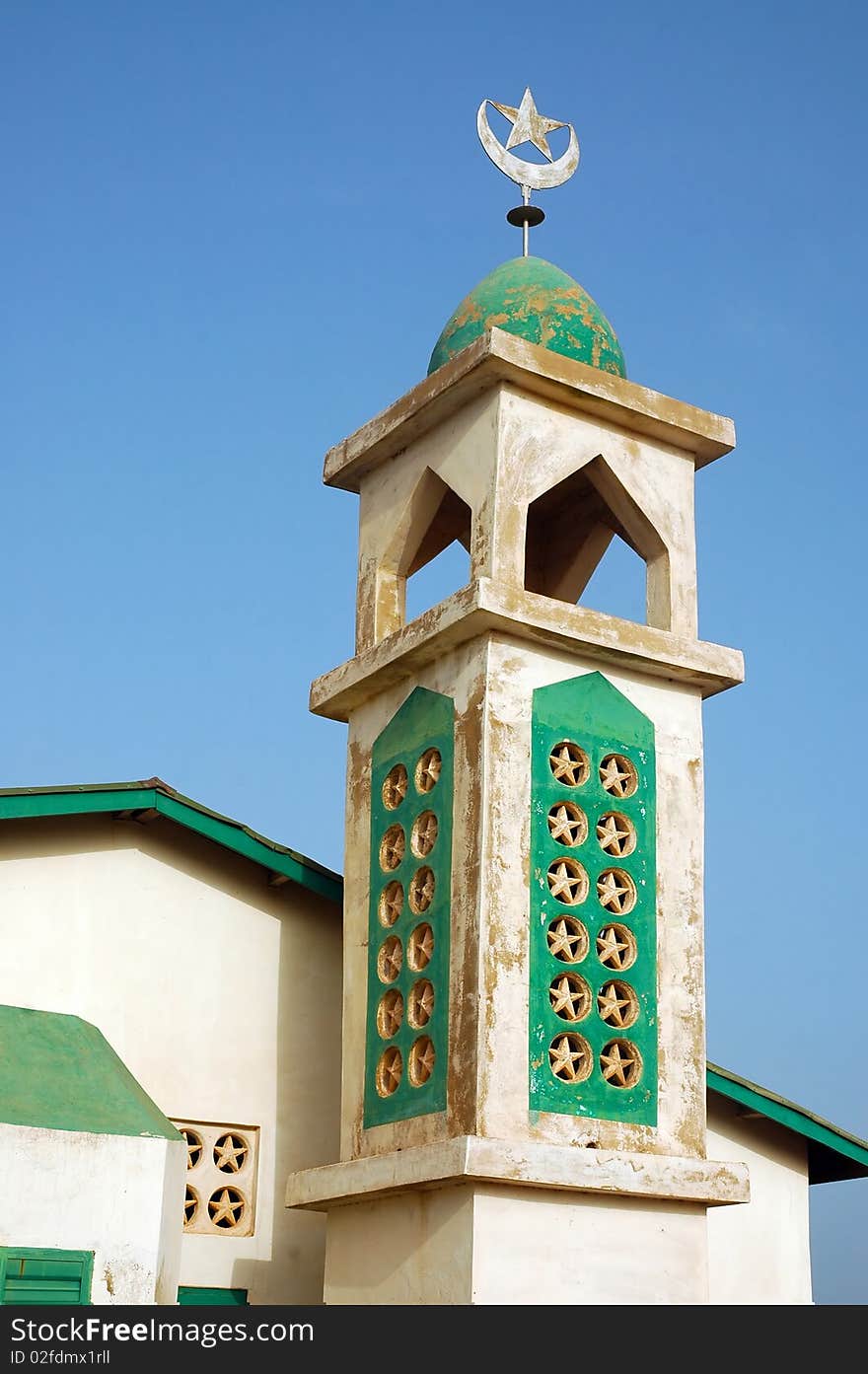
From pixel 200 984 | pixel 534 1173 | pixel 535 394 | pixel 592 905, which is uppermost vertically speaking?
pixel 535 394

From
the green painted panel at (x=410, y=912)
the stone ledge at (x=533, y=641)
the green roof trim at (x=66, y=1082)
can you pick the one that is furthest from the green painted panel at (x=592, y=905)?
the green roof trim at (x=66, y=1082)

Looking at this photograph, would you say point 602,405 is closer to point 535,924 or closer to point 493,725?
point 493,725

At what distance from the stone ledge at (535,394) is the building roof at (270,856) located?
2.77 meters

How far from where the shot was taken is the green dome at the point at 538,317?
40.9 feet

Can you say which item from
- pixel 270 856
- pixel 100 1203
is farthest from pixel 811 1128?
pixel 100 1203

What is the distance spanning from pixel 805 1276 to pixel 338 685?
5.68 meters

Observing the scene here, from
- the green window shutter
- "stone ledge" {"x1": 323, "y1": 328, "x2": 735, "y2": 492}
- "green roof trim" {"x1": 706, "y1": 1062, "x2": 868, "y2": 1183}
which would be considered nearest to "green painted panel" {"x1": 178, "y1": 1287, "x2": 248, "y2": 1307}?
the green window shutter

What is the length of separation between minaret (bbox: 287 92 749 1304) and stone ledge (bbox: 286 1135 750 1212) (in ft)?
0.06

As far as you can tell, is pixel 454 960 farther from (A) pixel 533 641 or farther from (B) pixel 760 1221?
(B) pixel 760 1221

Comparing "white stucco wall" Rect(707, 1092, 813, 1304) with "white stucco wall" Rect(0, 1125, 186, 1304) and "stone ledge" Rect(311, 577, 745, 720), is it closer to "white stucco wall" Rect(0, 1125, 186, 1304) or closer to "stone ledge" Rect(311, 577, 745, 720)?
"stone ledge" Rect(311, 577, 745, 720)

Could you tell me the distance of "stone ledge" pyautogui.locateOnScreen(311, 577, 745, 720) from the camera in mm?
11227

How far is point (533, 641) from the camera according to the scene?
11477mm

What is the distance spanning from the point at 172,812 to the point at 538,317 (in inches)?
169
